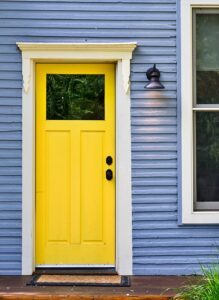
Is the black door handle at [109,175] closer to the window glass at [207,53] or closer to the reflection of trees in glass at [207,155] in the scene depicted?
the reflection of trees in glass at [207,155]

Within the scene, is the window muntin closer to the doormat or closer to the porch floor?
the porch floor

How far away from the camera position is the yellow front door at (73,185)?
5453 millimetres

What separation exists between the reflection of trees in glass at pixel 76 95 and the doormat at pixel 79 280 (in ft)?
5.24

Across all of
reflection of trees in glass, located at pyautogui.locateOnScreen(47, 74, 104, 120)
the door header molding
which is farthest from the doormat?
the door header molding

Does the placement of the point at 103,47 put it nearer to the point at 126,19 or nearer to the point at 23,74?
the point at 126,19

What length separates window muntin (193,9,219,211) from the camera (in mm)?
5418

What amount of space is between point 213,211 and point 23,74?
7.66ft

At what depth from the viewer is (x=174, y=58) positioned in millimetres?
5391

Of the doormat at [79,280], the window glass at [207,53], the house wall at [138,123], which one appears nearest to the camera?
the doormat at [79,280]

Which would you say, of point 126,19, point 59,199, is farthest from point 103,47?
point 59,199

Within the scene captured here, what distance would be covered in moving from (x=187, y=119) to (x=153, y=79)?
52cm

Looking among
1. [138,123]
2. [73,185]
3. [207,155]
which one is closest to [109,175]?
[73,185]

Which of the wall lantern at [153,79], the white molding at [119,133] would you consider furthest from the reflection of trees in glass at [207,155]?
the white molding at [119,133]

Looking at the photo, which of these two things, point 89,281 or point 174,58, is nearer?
point 89,281
